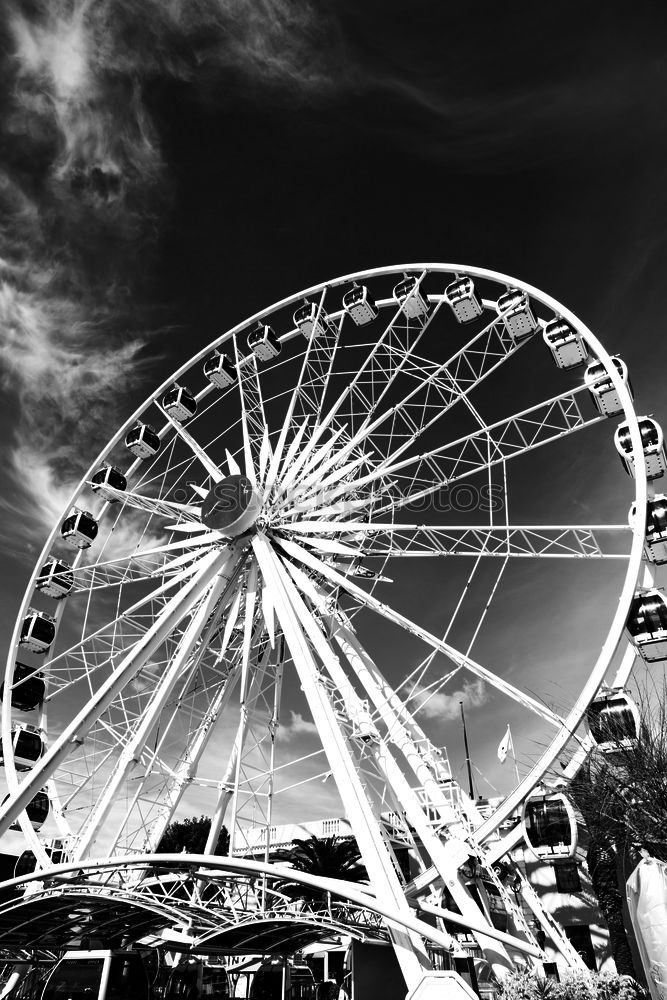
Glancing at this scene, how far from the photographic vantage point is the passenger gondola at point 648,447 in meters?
17.9

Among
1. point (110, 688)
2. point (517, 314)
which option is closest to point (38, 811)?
point (110, 688)

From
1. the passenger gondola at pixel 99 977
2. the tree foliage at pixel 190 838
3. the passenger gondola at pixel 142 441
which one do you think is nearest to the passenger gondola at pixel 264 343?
the passenger gondola at pixel 142 441

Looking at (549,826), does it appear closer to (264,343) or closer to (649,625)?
(649,625)

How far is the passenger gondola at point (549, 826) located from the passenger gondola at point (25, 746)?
16.3 metres

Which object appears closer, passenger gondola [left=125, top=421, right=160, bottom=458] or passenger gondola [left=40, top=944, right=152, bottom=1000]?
passenger gondola [left=40, top=944, right=152, bottom=1000]

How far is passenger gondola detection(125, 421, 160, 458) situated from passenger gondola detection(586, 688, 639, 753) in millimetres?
19356

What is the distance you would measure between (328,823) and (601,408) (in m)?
25.8

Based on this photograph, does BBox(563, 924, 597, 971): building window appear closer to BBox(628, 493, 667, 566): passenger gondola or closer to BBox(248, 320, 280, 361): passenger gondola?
BBox(628, 493, 667, 566): passenger gondola

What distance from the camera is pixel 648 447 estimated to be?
1809 cm

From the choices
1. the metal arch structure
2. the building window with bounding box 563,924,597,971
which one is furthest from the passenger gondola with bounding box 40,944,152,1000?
the building window with bounding box 563,924,597,971

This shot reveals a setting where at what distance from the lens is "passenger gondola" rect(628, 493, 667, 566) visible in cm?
1725

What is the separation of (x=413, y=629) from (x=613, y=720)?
5952 mm

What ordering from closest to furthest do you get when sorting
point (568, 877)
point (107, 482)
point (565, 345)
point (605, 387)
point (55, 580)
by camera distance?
1. point (605, 387)
2. point (568, 877)
3. point (565, 345)
4. point (55, 580)
5. point (107, 482)

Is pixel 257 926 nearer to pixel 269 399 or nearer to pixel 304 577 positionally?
pixel 304 577
